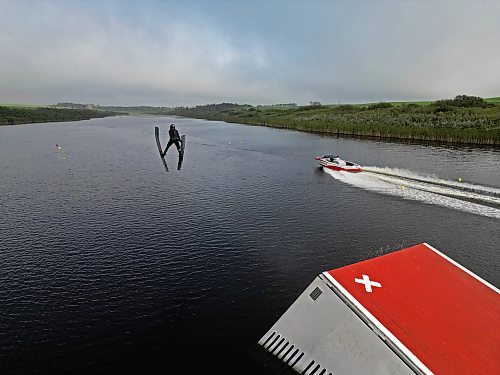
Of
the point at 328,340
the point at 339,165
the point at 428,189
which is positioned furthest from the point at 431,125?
the point at 328,340

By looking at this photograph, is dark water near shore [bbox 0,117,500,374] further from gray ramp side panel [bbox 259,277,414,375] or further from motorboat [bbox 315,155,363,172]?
motorboat [bbox 315,155,363,172]

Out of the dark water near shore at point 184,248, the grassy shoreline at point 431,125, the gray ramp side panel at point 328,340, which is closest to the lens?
the gray ramp side panel at point 328,340

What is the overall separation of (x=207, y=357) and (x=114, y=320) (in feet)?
25.1

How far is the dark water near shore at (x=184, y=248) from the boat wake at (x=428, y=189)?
52cm

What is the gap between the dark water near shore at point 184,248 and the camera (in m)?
21.1

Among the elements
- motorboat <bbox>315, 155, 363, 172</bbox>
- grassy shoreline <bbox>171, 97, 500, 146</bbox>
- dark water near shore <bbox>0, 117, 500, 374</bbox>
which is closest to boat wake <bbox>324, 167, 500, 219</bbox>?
dark water near shore <bbox>0, 117, 500, 374</bbox>

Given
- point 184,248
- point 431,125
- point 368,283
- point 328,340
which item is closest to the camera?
point 328,340

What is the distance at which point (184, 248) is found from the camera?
109ft

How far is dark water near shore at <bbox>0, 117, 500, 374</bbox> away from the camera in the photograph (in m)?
21.1

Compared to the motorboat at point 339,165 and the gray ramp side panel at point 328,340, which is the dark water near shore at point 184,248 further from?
the motorboat at point 339,165

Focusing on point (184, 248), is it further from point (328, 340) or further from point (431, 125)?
point (431, 125)

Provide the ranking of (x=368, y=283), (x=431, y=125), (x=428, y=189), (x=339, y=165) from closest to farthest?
(x=368, y=283) → (x=428, y=189) → (x=339, y=165) → (x=431, y=125)

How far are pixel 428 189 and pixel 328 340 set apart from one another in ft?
141

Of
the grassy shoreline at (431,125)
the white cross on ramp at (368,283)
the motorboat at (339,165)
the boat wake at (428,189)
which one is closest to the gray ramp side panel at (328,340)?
the white cross on ramp at (368,283)
